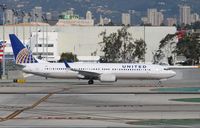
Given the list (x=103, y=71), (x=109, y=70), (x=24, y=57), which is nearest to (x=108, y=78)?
(x=109, y=70)

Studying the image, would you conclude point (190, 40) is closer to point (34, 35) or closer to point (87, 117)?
point (34, 35)

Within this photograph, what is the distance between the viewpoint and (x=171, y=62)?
176m

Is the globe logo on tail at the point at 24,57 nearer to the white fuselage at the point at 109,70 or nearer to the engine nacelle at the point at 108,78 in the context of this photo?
the white fuselage at the point at 109,70

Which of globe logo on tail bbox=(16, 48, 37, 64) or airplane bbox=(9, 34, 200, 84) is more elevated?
globe logo on tail bbox=(16, 48, 37, 64)

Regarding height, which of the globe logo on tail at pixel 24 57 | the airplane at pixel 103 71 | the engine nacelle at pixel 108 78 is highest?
the globe logo on tail at pixel 24 57

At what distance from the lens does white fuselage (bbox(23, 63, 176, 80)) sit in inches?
3236

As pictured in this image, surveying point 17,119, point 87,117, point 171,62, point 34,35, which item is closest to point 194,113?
point 87,117

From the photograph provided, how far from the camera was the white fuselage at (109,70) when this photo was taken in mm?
82188

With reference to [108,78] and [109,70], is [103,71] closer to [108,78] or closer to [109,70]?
[109,70]

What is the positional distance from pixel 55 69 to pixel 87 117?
47.1m

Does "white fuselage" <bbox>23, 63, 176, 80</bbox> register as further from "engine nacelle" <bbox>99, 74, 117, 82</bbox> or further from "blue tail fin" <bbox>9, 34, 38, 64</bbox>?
"blue tail fin" <bbox>9, 34, 38, 64</bbox>

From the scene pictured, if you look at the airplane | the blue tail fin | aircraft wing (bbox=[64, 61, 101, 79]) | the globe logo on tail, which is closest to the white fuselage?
the airplane

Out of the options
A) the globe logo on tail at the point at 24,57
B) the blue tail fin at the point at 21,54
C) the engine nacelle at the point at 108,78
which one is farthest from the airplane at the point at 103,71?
the blue tail fin at the point at 21,54

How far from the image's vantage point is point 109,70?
82562 mm
